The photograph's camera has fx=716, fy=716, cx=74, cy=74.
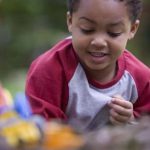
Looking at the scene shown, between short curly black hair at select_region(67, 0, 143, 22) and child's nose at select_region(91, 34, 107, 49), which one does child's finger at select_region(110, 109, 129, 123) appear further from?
short curly black hair at select_region(67, 0, 143, 22)

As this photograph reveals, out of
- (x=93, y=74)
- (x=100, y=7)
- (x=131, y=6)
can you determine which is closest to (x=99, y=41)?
(x=100, y=7)

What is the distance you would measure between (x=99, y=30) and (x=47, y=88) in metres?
0.44

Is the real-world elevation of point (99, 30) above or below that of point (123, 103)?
above

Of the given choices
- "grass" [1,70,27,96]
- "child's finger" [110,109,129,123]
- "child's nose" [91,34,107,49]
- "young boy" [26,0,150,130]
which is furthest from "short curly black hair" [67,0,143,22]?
"grass" [1,70,27,96]

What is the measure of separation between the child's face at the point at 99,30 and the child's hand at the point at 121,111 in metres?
0.20

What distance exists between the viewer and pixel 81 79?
149 inches

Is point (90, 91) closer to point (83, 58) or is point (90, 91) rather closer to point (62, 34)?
point (83, 58)

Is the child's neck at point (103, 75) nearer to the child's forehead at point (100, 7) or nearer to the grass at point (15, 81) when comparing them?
the child's forehead at point (100, 7)

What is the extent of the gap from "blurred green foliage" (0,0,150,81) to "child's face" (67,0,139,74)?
20.5 feet

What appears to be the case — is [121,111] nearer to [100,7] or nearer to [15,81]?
[100,7]

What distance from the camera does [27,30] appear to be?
33.6 ft

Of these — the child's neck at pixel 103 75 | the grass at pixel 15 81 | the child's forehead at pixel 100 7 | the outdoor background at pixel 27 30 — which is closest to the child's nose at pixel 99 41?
the child's forehead at pixel 100 7

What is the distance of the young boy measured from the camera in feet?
11.6

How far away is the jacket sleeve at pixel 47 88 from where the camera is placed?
12.0 feet
